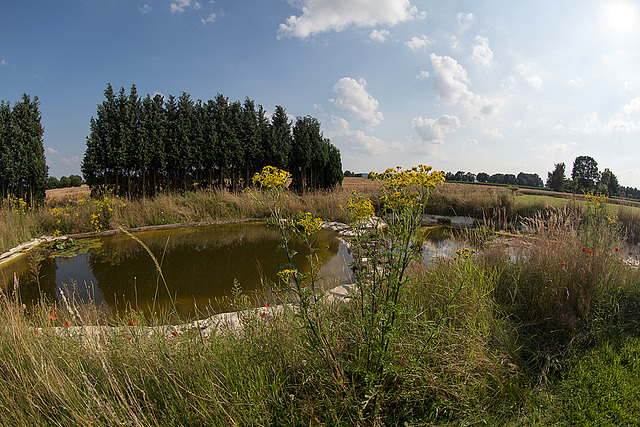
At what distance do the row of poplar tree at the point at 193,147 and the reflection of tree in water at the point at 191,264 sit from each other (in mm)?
5372

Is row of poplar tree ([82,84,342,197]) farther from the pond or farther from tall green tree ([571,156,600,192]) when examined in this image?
tall green tree ([571,156,600,192])

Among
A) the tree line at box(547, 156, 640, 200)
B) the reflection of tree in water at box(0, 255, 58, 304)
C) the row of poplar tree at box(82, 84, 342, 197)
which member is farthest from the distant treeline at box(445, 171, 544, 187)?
the reflection of tree in water at box(0, 255, 58, 304)

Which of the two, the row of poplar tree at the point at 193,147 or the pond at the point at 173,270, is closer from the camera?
the pond at the point at 173,270

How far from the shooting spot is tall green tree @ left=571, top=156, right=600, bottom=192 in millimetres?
20180

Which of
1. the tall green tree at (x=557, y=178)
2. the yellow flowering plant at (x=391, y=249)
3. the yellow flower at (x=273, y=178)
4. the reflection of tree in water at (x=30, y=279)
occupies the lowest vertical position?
the reflection of tree in water at (x=30, y=279)

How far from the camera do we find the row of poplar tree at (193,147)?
442 inches

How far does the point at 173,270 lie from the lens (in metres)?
4.97

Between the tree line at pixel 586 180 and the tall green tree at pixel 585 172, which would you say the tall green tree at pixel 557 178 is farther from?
the tall green tree at pixel 585 172

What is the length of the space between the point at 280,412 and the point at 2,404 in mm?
1420

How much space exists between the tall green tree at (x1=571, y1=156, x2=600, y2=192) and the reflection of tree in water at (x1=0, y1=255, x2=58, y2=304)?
86.2 ft

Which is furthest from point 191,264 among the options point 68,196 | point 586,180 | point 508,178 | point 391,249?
point 508,178

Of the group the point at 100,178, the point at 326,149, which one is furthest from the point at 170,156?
the point at 326,149

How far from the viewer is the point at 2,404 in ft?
4.96

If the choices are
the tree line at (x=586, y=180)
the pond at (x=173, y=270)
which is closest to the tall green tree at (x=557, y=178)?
the tree line at (x=586, y=180)
